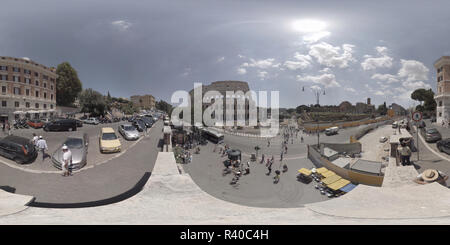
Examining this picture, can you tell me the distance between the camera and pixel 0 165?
2.70 meters

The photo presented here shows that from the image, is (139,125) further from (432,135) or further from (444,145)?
(444,145)

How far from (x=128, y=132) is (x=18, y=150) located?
5.06ft

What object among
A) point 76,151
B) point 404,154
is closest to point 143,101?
point 76,151

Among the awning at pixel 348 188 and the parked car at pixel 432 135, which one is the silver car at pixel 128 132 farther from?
the parked car at pixel 432 135

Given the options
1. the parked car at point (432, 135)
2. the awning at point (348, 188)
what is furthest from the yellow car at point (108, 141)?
the parked car at point (432, 135)

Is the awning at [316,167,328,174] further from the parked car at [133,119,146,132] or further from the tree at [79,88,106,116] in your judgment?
the tree at [79,88,106,116]

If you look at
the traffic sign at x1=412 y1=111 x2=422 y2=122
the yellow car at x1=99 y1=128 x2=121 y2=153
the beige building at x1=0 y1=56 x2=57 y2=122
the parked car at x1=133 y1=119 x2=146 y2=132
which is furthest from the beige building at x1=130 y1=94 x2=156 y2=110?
the traffic sign at x1=412 y1=111 x2=422 y2=122

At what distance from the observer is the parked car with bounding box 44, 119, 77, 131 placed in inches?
123

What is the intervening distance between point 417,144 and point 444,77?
43.1 inches

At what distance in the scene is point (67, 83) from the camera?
3.00 m

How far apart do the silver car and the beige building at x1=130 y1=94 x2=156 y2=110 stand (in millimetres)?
467

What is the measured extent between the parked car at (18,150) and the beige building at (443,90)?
21.1 ft
